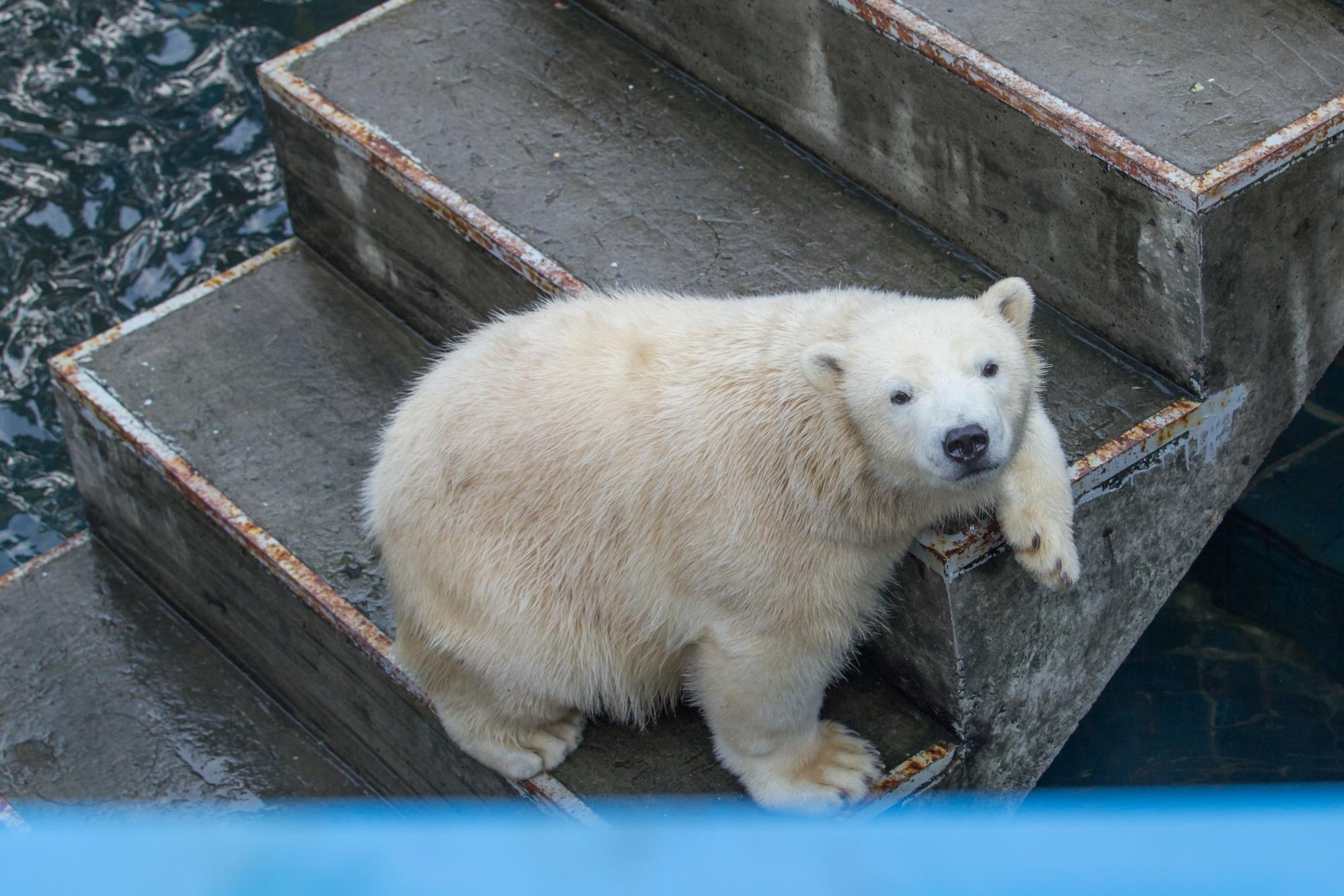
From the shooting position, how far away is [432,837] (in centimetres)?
124

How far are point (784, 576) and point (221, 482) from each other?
2103 millimetres

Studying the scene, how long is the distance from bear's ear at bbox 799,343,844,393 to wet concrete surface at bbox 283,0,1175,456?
910 millimetres

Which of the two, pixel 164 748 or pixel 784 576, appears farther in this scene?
pixel 164 748

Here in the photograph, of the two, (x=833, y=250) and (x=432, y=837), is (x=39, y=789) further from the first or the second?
(x=432, y=837)

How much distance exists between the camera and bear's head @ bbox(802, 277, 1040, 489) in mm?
2902

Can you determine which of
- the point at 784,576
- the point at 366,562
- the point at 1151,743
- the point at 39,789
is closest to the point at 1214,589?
the point at 1151,743

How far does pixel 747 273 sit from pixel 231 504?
1679 mm

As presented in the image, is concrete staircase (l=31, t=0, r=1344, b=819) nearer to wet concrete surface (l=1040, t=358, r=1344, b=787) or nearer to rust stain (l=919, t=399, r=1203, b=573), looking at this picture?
rust stain (l=919, t=399, r=1203, b=573)

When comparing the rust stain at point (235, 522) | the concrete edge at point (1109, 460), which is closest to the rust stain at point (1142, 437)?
the concrete edge at point (1109, 460)

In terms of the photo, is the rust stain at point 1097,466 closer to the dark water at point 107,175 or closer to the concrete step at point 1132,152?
the concrete step at point 1132,152

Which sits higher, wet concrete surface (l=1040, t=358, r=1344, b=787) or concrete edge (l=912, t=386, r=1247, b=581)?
concrete edge (l=912, t=386, r=1247, b=581)

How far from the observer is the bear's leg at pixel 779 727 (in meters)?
3.33

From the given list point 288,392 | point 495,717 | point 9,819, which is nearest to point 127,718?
point 9,819

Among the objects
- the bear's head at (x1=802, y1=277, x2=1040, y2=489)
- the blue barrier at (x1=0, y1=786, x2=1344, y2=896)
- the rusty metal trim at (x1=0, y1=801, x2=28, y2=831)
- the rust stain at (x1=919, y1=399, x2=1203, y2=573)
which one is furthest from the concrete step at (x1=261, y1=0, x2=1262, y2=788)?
the blue barrier at (x1=0, y1=786, x2=1344, y2=896)
